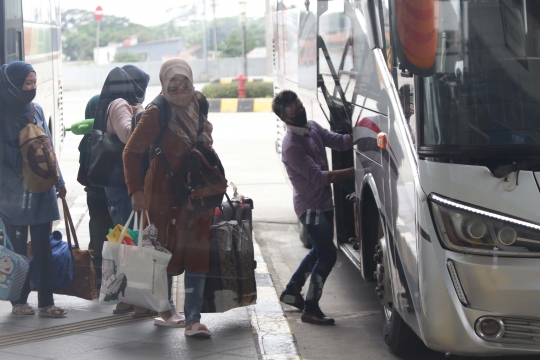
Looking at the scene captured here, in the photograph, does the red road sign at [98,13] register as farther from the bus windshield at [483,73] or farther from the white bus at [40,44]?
the bus windshield at [483,73]

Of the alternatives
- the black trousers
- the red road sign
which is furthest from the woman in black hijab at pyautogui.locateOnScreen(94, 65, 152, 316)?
the red road sign

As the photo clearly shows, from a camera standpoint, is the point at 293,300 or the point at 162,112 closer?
the point at 162,112

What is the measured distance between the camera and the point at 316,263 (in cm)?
521

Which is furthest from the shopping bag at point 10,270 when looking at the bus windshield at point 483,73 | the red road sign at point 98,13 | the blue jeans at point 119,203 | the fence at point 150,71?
the bus windshield at point 483,73

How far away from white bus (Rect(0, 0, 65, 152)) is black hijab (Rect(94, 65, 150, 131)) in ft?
4.37

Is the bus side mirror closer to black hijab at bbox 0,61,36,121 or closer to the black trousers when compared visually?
black hijab at bbox 0,61,36,121

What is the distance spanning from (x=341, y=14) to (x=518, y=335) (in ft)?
9.35

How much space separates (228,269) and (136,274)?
23.1 inches

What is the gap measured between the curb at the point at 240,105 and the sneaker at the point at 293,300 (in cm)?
1294

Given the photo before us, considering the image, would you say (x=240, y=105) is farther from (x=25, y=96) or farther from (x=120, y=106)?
(x=25, y=96)

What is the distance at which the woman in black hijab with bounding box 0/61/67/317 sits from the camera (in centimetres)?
489

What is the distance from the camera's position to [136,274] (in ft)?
15.2

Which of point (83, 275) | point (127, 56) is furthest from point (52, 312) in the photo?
point (127, 56)

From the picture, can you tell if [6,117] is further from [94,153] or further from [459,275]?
[459,275]
